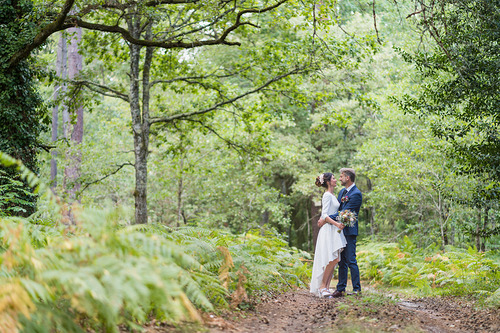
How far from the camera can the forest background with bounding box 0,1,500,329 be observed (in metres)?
4.44

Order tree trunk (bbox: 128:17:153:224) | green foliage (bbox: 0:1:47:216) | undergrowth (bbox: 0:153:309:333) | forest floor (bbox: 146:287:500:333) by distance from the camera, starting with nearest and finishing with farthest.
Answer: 1. undergrowth (bbox: 0:153:309:333)
2. forest floor (bbox: 146:287:500:333)
3. green foliage (bbox: 0:1:47:216)
4. tree trunk (bbox: 128:17:153:224)

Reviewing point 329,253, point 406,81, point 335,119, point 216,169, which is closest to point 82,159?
point 216,169

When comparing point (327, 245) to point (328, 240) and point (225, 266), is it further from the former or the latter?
point (225, 266)

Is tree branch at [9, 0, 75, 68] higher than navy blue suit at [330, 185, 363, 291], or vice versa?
tree branch at [9, 0, 75, 68]

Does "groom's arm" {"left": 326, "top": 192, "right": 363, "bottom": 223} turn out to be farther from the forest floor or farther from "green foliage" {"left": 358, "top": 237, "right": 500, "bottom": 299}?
"green foliage" {"left": 358, "top": 237, "right": 500, "bottom": 299}

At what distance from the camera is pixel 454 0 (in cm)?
662

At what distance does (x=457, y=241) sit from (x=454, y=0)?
46.5 ft

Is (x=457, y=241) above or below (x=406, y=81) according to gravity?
below

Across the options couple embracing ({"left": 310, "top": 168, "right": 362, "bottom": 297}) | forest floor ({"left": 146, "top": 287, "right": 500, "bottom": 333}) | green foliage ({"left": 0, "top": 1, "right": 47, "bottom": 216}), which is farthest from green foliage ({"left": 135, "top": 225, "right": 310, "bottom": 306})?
green foliage ({"left": 0, "top": 1, "right": 47, "bottom": 216})

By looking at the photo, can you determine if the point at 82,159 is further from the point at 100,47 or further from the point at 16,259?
the point at 16,259

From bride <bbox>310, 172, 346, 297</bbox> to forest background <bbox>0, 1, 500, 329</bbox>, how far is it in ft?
2.59

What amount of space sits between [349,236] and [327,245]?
1.42 ft

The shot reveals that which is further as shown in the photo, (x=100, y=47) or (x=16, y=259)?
(x=100, y=47)

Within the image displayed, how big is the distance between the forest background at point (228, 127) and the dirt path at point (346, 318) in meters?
0.41
